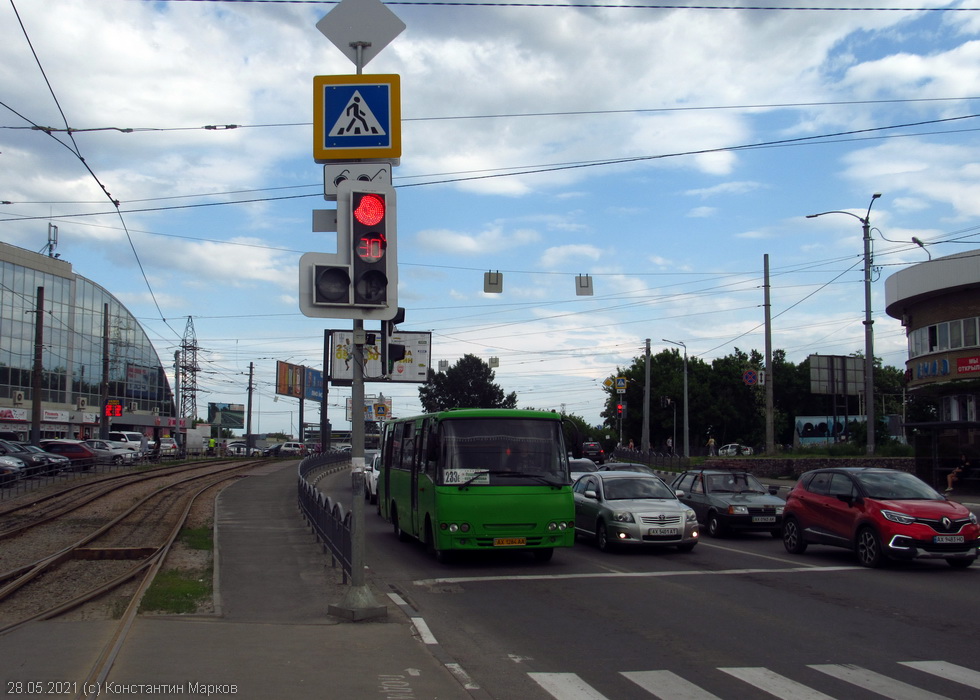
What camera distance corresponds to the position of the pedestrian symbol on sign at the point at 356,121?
9906 millimetres

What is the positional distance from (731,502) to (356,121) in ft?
41.8

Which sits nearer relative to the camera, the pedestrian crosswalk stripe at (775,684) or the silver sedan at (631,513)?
the pedestrian crosswalk stripe at (775,684)

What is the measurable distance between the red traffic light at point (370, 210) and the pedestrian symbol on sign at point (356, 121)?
2.55ft

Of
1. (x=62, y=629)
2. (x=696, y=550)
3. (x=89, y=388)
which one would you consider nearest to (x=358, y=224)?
(x=62, y=629)

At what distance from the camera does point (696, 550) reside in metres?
16.9

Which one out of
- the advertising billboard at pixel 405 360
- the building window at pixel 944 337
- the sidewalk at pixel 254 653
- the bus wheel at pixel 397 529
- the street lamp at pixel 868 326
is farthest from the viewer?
the advertising billboard at pixel 405 360

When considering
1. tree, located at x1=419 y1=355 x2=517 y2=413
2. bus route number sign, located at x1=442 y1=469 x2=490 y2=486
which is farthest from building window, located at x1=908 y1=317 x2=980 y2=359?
tree, located at x1=419 y1=355 x2=517 y2=413

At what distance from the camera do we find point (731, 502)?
757 inches

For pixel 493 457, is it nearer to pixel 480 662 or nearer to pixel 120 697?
pixel 480 662

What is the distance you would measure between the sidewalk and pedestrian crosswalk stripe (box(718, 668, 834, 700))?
7.53ft

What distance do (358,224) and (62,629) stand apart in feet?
16.0

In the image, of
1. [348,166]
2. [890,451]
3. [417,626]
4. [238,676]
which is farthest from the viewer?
[890,451]

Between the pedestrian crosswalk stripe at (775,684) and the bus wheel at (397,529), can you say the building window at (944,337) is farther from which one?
the pedestrian crosswalk stripe at (775,684)

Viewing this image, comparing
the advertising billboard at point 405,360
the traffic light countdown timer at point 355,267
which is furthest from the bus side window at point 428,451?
the advertising billboard at point 405,360
